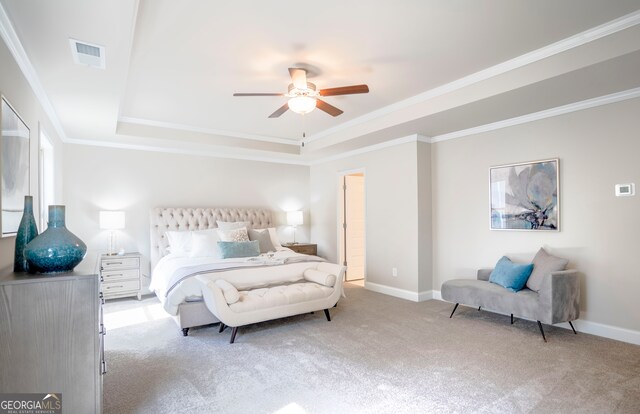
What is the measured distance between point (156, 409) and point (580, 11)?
4.04 metres

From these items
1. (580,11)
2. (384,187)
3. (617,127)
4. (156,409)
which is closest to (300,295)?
(156,409)

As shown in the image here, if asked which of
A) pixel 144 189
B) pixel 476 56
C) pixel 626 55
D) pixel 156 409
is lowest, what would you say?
pixel 156 409

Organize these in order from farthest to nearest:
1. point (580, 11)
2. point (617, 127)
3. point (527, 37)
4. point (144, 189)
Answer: point (144, 189) < point (617, 127) < point (527, 37) < point (580, 11)

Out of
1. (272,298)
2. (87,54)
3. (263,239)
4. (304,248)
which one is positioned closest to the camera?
(87,54)

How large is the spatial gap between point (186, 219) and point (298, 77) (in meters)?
3.58

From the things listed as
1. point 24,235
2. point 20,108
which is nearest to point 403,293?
point 24,235

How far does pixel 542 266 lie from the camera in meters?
3.70

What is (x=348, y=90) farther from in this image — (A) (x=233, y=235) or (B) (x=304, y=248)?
(B) (x=304, y=248)

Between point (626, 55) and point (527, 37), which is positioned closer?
point (626, 55)

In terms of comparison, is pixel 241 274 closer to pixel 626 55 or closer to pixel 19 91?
pixel 19 91

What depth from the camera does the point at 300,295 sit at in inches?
150

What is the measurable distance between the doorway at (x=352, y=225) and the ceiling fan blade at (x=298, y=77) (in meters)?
3.44

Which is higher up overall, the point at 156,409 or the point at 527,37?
the point at 527,37

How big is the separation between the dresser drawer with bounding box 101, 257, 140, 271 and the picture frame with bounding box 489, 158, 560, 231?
511 cm
